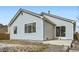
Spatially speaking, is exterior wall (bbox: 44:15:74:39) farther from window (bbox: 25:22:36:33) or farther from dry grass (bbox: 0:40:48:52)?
dry grass (bbox: 0:40:48:52)

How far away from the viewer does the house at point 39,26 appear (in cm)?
917

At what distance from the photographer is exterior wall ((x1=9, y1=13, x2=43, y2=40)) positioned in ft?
30.4

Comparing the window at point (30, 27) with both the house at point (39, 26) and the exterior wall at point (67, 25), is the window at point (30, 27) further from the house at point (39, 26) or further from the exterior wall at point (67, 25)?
the exterior wall at point (67, 25)

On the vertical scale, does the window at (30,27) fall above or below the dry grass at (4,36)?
above

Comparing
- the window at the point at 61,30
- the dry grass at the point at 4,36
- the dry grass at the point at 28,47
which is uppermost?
the window at the point at 61,30

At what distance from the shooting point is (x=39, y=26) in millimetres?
9273

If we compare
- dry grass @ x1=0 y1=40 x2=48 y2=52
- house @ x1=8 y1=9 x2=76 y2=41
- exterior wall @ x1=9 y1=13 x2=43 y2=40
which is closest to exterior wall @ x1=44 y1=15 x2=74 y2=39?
house @ x1=8 y1=9 x2=76 y2=41

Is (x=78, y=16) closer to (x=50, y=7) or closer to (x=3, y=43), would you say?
(x=50, y=7)

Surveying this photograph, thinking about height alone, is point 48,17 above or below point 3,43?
above

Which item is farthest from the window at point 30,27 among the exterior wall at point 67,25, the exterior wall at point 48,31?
the exterior wall at point 67,25

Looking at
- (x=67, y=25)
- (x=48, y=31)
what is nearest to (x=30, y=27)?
(x=48, y=31)
